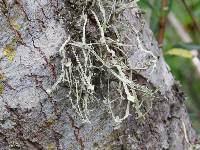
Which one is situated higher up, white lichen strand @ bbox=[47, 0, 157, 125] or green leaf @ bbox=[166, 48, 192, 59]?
green leaf @ bbox=[166, 48, 192, 59]

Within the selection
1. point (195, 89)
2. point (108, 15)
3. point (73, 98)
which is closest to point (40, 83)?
point (73, 98)

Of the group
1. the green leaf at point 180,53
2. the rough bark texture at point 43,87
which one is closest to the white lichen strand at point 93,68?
the rough bark texture at point 43,87

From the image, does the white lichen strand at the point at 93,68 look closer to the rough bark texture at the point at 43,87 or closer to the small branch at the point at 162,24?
the rough bark texture at the point at 43,87

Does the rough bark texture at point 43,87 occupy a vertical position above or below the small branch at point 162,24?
below

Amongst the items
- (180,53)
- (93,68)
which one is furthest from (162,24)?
(93,68)

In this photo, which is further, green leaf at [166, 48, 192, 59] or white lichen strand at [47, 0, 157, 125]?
green leaf at [166, 48, 192, 59]

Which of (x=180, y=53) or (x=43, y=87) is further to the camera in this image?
Result: (x=180, y=53)

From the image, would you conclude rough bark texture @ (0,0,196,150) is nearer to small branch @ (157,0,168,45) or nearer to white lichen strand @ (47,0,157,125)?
white lichen strand @ (47,0,157,125)

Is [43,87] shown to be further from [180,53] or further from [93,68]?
[180,53]

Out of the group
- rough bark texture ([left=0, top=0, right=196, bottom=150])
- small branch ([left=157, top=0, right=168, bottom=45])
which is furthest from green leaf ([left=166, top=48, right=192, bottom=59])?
rough bark texture ([left=0, top=0, right=196, bottom=150])
